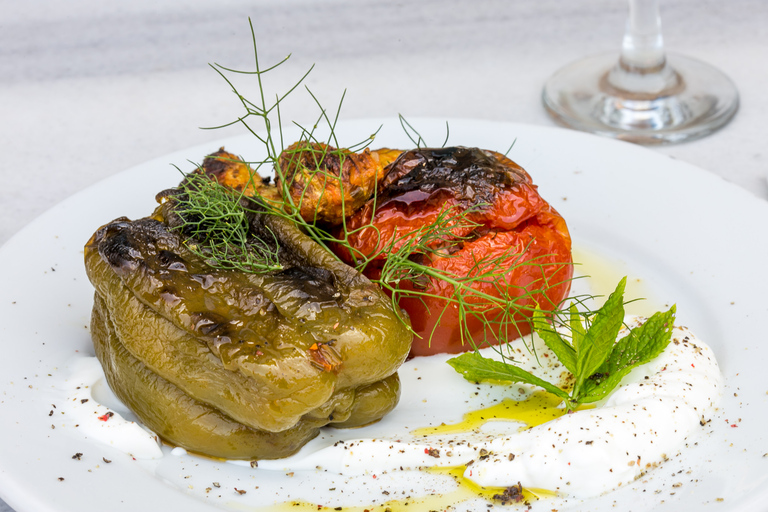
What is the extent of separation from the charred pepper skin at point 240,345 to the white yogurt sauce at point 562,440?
0.10 metres

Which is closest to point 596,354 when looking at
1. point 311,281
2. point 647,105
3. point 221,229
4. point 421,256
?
point 421,256

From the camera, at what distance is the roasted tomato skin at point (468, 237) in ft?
11.8

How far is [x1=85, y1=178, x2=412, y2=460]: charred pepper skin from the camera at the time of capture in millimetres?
2979

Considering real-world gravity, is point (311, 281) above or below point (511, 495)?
above

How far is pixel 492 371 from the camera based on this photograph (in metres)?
3.43

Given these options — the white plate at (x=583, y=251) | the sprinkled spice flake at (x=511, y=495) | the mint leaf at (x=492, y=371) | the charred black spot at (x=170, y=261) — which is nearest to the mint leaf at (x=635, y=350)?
the mint leaf at (x=492, y=371)

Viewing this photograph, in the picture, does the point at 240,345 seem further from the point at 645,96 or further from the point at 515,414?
the point at 645,96

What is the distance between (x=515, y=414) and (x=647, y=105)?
3225 millimetres

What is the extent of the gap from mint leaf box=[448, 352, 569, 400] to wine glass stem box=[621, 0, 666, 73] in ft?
10.7

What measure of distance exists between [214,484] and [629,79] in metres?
4.28

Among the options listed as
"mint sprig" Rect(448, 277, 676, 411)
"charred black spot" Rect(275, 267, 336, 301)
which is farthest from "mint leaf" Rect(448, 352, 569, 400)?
"charred black spot" Rect(275, 267, 336, 301)

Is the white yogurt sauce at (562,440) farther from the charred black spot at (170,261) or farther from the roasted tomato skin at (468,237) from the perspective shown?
the charred black spot at (170,261)

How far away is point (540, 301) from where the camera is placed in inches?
148

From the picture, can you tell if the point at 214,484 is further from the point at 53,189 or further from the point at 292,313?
the point at 53,189
